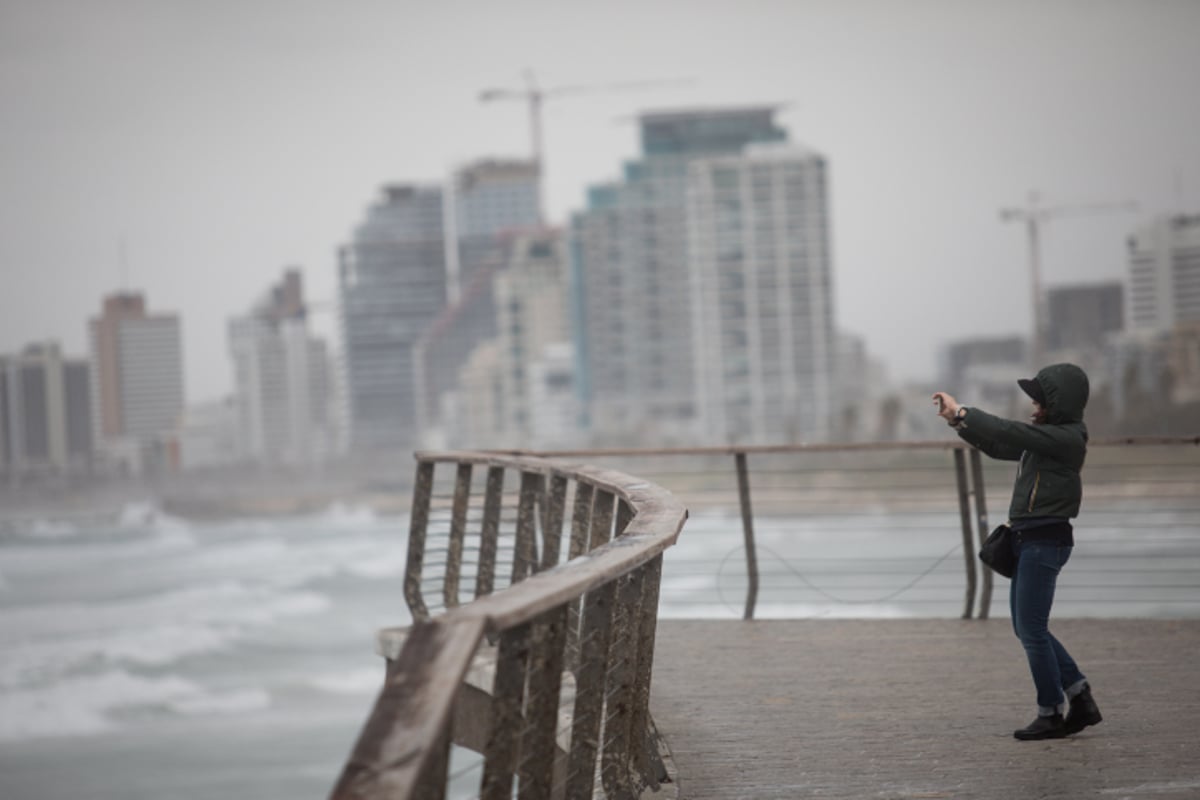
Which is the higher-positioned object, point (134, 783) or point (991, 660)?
point (991, 660)

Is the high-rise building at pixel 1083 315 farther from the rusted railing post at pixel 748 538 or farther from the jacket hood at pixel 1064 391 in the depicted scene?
the jacket hood at pixel 1064 391

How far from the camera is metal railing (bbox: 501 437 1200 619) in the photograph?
26.9 ft

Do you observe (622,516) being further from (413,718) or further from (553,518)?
(413,718)

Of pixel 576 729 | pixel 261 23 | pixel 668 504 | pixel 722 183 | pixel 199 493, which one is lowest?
pixel 199 493

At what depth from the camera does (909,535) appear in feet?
260

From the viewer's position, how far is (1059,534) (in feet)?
16.2

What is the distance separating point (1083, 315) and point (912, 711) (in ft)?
513

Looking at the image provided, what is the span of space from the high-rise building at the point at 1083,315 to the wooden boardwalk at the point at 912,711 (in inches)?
5929

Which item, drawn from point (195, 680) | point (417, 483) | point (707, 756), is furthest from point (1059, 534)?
point (195, 680)

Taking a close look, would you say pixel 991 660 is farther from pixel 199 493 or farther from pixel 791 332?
pixel 199 493

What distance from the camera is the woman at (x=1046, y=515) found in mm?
4859

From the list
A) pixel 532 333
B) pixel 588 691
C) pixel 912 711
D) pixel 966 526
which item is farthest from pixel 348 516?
pixel 588 691

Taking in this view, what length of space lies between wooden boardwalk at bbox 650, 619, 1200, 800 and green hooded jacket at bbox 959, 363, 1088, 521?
30.0 inches

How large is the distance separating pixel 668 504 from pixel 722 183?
6410 inches
